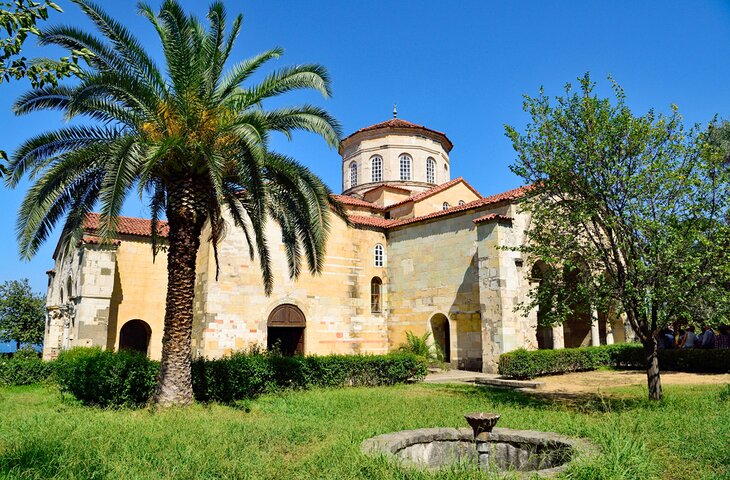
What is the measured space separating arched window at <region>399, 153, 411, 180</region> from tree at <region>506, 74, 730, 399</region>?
1647 centimetres

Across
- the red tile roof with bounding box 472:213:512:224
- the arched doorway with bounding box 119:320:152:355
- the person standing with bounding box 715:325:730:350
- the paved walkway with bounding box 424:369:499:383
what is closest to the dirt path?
the paved walkway with bounding box 424:369:499:383

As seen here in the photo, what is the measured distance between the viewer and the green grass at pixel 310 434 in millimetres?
5824

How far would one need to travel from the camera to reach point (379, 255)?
80.4 feet

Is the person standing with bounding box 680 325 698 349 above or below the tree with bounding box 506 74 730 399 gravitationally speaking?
below

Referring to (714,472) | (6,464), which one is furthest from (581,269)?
(6,464)

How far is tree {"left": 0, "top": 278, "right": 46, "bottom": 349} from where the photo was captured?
29.6 m

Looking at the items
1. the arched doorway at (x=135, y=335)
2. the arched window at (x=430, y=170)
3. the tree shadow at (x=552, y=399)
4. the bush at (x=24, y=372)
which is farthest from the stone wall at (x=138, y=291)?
the arched window at (x=430, y=170)

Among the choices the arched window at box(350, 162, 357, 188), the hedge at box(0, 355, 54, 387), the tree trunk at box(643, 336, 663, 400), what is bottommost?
the hedge at box(0, 355, 54, 387)

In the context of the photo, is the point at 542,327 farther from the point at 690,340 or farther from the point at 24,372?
the point at 24,372

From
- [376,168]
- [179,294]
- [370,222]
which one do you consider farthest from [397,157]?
[179,294]

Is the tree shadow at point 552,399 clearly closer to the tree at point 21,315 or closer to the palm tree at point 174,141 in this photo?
the palm tree at point 174,141

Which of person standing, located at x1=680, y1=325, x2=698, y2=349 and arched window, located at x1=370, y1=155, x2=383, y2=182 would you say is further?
arched window, located at x1=370, y1=155, x2=383, y2=182

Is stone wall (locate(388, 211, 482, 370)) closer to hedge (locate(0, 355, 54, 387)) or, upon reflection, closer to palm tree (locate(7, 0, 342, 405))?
palm tree (locate(7, 0, 342, 405))

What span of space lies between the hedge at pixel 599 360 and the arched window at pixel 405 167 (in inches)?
521
